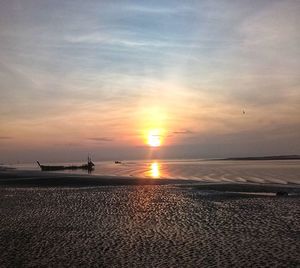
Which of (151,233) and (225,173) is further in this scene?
(225,173)

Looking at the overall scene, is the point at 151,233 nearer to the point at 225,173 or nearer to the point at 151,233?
the point at 151,233

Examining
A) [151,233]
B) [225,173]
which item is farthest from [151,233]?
[225,173]

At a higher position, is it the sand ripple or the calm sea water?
the calm sea water

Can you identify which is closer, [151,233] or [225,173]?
[151,233]

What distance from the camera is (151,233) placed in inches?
761

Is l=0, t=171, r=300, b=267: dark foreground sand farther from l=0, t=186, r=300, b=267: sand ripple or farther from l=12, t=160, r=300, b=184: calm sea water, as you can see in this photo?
l=12, t=160, r=300, b=184: calm sea water

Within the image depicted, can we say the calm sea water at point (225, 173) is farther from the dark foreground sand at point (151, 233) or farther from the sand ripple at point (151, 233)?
the sand ripple at point (151, 233)

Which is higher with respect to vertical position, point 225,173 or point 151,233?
point 225,173

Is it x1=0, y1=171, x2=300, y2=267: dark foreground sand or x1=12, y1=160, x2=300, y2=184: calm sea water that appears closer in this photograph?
x1=0, y1=171, x2=300, y2=267: dark foreground sand

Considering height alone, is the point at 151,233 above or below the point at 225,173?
below

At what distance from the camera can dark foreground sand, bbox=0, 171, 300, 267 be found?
48.0 ft

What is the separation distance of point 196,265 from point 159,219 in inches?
374

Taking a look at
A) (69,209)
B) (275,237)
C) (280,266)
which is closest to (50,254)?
(280,266)

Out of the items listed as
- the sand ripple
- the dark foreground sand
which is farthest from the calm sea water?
the sand ripple
